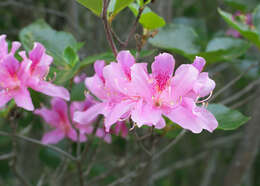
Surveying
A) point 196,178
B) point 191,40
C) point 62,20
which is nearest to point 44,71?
point 191,40

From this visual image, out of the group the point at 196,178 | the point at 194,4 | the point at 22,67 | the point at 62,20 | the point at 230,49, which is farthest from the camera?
the point at 196,178

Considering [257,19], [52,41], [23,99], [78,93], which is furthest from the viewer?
[257,19]

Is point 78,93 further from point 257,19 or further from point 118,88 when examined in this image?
point 257,19

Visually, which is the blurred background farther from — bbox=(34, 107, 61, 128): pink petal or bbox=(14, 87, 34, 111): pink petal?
bbox=(14, 87, 34, 111): pink petal

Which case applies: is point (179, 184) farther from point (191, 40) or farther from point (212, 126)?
point (212, 126)

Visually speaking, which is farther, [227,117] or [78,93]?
[78,93]

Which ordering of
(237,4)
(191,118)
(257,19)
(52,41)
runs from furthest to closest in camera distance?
1. (237,4)
2. (257,19)
3. (52,41)
4. (191,118)

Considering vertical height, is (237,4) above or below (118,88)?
below

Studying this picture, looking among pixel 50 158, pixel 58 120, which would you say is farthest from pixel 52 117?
pixel 50 158
